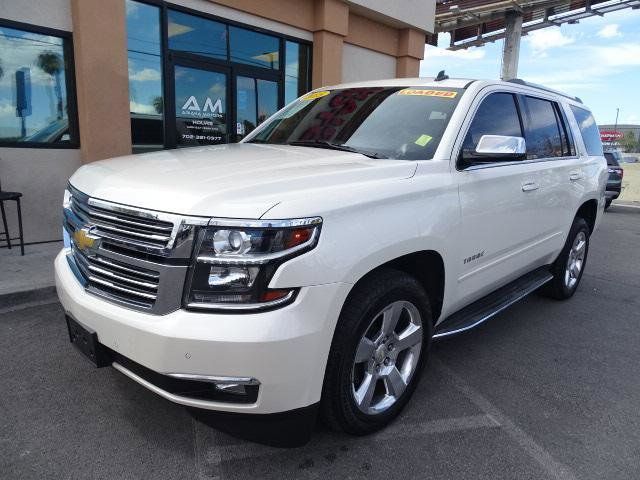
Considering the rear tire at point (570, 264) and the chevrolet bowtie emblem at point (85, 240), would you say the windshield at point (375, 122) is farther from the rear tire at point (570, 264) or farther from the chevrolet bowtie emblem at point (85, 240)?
the rear tire at point (570, 264)

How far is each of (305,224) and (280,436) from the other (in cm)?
92

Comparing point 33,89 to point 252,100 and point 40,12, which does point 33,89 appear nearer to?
point 40,12

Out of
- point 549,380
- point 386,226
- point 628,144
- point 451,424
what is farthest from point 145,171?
point 628,144

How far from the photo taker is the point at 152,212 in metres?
2.00

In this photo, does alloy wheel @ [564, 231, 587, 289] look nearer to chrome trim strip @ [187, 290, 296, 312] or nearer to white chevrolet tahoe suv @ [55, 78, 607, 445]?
white chevrolet tahoe suv @ [55, 78, 607, 445]

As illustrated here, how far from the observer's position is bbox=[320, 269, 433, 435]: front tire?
87.5 inches

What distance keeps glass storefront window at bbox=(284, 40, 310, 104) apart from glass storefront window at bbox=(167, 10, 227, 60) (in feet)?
5.48

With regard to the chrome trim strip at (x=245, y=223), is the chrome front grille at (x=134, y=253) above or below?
below

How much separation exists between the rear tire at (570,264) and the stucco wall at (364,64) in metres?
7.29

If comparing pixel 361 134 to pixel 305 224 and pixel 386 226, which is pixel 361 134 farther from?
pixel 305 224

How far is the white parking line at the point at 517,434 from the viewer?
2383 mm

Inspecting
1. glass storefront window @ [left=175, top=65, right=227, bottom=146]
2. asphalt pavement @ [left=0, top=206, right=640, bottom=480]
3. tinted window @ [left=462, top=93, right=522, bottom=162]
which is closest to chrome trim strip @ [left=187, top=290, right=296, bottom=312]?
asphalt pavement @ [left=0, top=206, right=640, bottom=480]

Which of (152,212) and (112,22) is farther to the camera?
(112,22)

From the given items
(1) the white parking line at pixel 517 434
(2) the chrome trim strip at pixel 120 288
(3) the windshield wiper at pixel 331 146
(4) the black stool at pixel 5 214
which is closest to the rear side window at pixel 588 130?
(3) the windshield wiper at pixel 331 146
